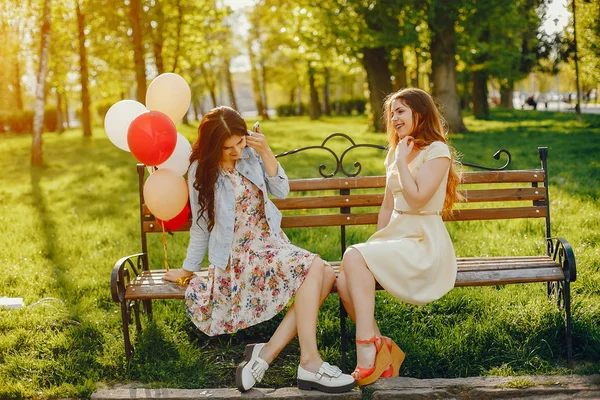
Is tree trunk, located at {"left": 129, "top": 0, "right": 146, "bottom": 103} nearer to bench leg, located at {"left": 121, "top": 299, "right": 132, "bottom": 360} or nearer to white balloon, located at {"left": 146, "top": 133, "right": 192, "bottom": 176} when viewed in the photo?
white balloon, located at {"left": 146, "top": 133, "right": 192, "bottom": 176}

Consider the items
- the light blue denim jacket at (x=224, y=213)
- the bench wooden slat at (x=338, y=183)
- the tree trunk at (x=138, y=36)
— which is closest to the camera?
the light blue denim jacket at (x=224, y=213)

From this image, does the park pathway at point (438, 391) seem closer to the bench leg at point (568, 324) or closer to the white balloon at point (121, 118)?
the bench leg at point (568, 324)

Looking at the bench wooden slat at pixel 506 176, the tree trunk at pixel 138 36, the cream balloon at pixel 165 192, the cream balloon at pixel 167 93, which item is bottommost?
the bench wooden slat at pixel 506 176

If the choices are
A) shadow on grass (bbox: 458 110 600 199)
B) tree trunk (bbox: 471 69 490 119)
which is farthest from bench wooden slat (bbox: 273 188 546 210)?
tree trunk (bbox: 471 69 490 119)

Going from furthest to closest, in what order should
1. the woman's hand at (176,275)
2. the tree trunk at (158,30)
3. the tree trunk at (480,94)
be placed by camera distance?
the tree trunk at (480,94) → the tree trunk at (158,30) → the woman's hand at (176,275)

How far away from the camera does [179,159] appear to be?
3.92 m

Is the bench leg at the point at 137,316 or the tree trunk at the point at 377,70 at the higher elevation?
the tree trunk at the point at 377,70

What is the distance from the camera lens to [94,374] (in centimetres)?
372

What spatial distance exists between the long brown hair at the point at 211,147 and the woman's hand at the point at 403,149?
2.93 ft

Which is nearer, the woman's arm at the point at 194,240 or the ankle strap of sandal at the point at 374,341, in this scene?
the ankle strap of sandal at the point at 374,341

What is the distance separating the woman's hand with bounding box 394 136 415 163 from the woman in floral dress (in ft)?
2.38

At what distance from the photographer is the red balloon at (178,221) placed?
13.3 feet

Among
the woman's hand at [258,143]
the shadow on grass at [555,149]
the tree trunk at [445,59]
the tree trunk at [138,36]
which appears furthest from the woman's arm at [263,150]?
the tree trunk at [445,59]

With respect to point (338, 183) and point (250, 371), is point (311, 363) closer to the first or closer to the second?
point (250, 371)
